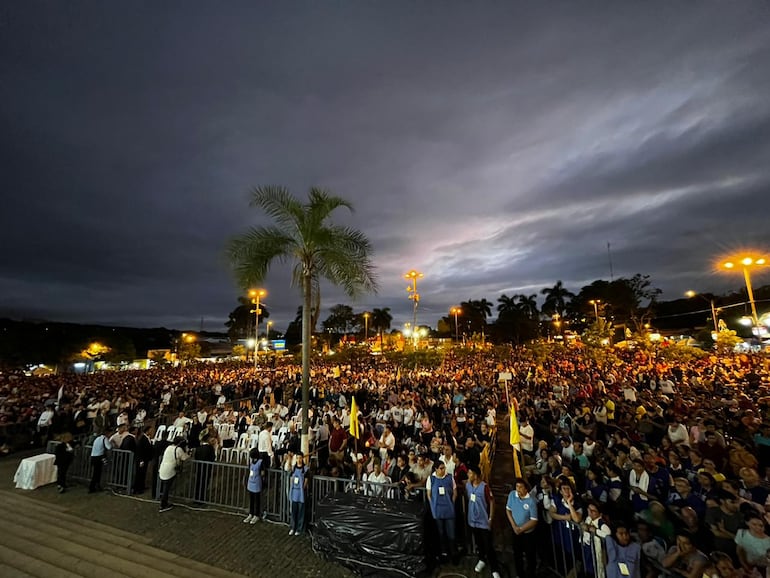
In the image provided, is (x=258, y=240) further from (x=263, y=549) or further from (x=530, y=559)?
(x=530, y=559)

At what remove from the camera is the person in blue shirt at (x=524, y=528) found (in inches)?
217

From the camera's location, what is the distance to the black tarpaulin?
5.65 meters

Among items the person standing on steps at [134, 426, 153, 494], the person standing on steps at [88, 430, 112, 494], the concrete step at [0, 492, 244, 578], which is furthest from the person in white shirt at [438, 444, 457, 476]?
the person standing on steps at [88, 430, 112, 494]

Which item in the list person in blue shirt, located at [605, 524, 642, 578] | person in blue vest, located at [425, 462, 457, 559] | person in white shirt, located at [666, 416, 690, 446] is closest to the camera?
person in blue shirt, located at [605, 524, 642, 578]

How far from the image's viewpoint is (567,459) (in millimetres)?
8148

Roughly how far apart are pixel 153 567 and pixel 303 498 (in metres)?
2.60

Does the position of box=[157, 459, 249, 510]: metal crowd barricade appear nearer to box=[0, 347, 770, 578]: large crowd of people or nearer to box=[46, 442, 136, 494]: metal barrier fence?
box=[0, 347, 770, 578]: large crowd of people

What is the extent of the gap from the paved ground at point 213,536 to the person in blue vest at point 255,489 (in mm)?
210

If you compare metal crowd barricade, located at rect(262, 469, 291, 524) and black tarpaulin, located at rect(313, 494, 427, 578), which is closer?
black tarpaulin, located at rect(313, 494, 427, 578)

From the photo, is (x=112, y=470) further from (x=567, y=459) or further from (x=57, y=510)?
(x=567, y=459)

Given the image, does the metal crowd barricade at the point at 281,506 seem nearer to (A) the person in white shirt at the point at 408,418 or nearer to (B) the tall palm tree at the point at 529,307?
(A) the person in white shirt at the point at 408,418

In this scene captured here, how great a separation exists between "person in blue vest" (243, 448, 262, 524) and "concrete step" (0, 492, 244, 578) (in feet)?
5.17

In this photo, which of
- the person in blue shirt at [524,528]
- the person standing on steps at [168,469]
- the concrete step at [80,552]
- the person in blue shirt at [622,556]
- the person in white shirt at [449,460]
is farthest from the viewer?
the person standing on steps at [168,469]

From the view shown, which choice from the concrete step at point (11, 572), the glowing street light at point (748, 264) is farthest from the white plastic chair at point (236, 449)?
the glowing street light at point (748, 264)
